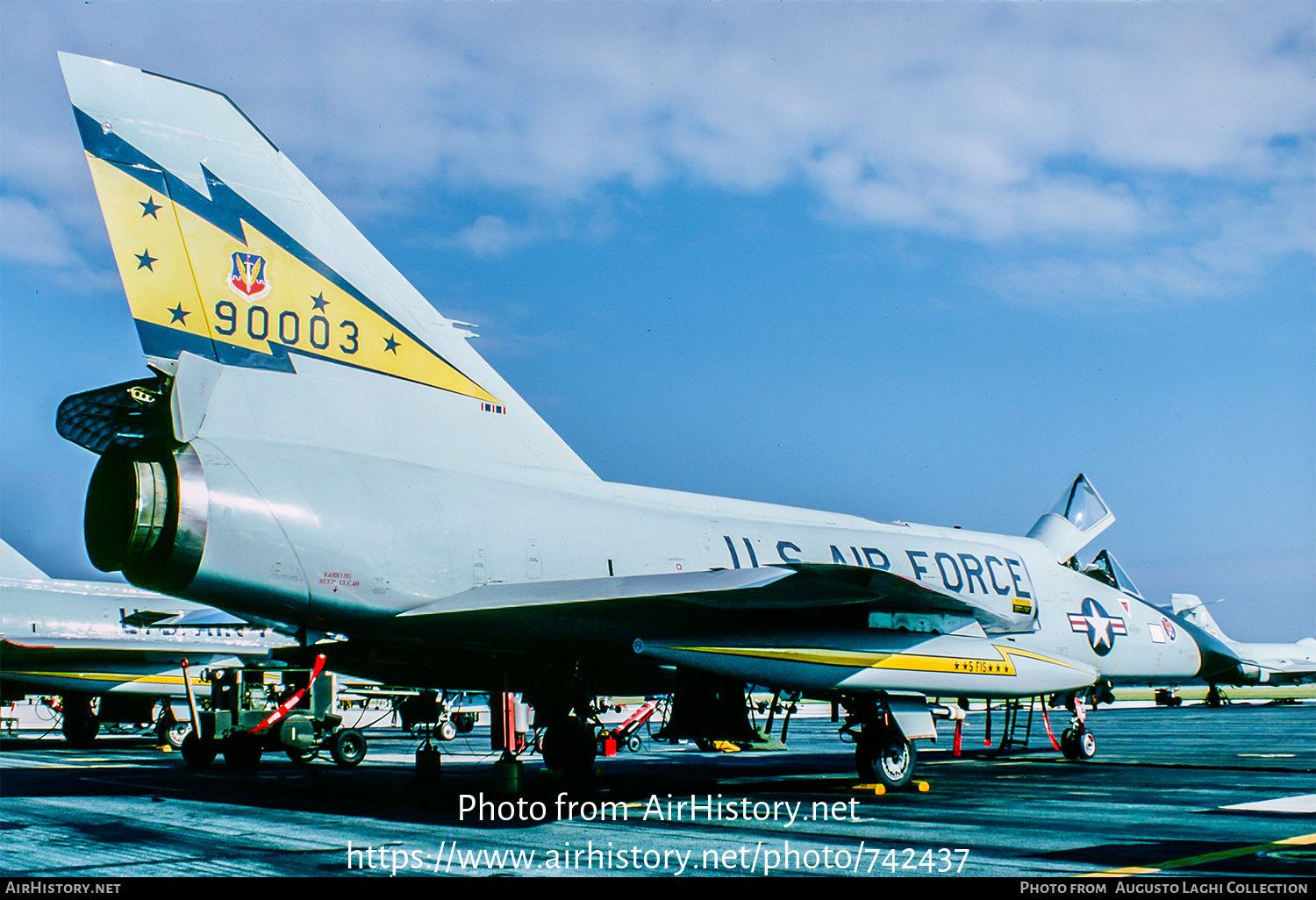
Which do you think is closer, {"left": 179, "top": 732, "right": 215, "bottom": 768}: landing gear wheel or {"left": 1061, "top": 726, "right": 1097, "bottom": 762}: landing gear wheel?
{"left": 1061, "top": 726, "right": 1097, "bottom": 762}: landing gear wheel

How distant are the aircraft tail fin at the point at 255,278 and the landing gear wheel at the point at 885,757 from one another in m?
4.26

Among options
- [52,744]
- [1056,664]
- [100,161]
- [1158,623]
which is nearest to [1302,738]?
[1158,623]

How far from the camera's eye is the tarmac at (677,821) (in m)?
6.12

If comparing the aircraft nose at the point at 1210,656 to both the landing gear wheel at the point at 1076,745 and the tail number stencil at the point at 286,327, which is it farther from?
the tail number stencil at the point at 286,327

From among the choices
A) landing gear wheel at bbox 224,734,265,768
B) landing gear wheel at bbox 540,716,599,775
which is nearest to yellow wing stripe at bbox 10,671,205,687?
landing gear wheel at bbox 224,734,265,768

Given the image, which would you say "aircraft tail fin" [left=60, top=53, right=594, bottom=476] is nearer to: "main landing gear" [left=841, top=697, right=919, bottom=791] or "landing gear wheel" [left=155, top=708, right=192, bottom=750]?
"main landing gear" [left=841, top=697, right=919, bottom=791]

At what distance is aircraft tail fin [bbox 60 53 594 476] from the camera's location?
26.8 ft

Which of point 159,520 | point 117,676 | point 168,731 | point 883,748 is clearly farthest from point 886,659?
point 168,731

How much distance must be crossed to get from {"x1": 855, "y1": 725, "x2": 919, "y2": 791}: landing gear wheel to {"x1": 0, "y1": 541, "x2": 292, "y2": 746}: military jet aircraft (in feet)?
39.5

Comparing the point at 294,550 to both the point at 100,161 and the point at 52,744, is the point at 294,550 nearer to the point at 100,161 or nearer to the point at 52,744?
the point at 100,161

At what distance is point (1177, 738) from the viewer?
20.6 metres

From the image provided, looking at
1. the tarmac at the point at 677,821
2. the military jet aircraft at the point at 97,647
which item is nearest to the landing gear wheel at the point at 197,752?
the tarmac at the point at 677,821

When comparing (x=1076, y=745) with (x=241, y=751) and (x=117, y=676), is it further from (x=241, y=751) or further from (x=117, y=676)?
(x=117, y=676)

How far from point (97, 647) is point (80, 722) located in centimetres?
513
